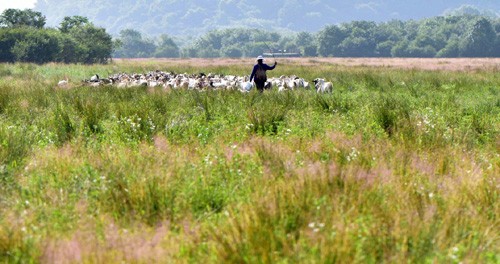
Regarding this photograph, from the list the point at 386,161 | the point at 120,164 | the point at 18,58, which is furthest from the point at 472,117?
the point at 18,58

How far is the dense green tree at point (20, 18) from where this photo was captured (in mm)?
49594

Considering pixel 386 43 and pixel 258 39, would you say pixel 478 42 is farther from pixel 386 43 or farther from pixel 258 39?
pixel 258 39

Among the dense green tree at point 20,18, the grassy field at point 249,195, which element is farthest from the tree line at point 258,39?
the grassy field at point 249,195

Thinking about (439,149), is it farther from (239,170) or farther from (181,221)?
(181,221)

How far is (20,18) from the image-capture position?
2004 inches

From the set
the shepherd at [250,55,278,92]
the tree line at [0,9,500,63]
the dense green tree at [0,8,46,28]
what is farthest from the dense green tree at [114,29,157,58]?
the shepherd at [250,55,278,92]

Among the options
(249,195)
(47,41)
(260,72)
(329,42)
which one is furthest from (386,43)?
(249,195)

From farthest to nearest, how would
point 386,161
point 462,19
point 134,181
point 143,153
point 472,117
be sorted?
1. point 462,19
2. point 472,117
3. point 143,153
4. point 386,161
5. point 134,181

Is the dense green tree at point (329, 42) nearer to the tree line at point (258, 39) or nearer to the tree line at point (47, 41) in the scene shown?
the tree line at point (258, 39)

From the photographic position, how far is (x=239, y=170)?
208 inches

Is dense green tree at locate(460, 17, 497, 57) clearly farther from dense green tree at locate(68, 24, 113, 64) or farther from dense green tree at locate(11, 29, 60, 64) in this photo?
dense green tree at locate(11, 29, 60, 64)

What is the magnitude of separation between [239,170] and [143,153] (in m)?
1.50

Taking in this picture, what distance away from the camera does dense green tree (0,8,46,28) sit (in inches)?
1953

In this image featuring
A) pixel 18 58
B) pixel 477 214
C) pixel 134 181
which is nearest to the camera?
pixel 477 214
